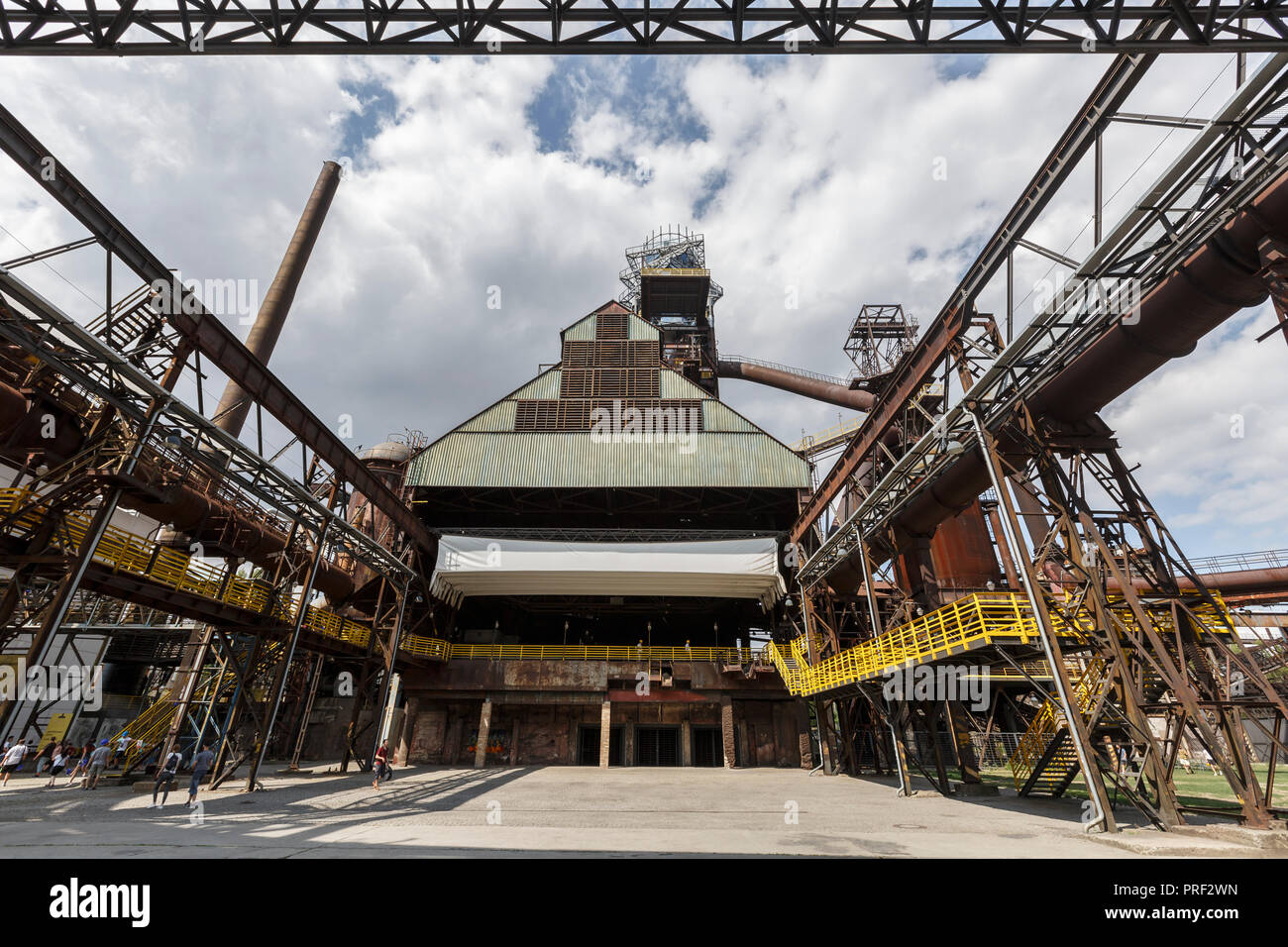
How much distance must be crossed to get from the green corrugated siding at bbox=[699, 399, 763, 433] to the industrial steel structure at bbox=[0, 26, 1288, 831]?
0.17 m

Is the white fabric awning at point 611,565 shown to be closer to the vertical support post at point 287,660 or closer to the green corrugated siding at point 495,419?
the green corrugated siding at point 495,419

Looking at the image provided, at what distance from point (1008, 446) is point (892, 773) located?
14.9 meters

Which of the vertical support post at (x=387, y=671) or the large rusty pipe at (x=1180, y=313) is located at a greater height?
the large rusty pipe at (x=1180, y=313)

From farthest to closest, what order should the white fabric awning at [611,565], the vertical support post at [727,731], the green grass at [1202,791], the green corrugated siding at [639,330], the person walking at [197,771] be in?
the green corrugated siding at [639,330] < the white fabric awning at [611,565] < the vertical support post at [727,731] < the green grass at [1202,791] < the person walking at [197,771]

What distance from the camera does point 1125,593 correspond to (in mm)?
10789

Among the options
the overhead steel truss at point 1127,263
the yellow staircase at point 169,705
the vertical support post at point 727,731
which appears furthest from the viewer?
the vertical support post at point 727,731

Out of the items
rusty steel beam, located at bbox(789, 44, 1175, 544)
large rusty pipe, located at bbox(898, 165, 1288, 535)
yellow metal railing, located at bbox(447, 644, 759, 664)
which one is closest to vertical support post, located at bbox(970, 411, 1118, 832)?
large rusty pipe, located at bbox(898, 165, 1288, 535)

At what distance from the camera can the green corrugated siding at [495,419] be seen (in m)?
29.8

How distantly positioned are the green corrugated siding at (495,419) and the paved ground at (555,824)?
17.2 m

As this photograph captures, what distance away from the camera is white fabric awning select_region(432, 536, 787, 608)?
26.0 m

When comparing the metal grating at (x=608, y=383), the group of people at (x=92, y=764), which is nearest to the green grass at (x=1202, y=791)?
the group of people at (x=92, y=764)

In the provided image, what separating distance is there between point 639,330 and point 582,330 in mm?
3446

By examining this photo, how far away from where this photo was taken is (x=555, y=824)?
34.3 ft

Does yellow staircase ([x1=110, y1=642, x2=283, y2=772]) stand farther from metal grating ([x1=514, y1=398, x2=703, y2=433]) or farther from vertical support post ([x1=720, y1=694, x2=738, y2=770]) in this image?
vertical support post ([x1=720, y1=694, x2=738, y2=770])
